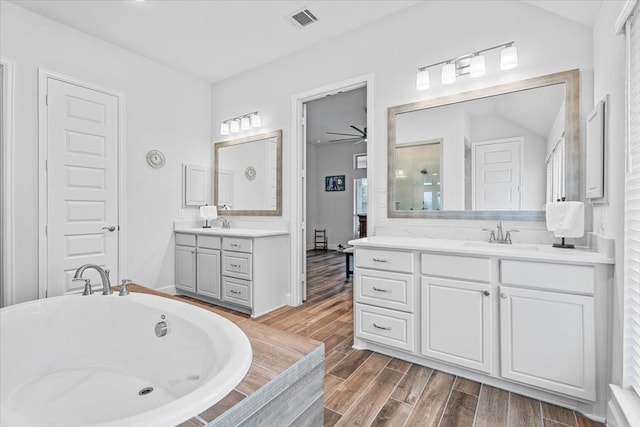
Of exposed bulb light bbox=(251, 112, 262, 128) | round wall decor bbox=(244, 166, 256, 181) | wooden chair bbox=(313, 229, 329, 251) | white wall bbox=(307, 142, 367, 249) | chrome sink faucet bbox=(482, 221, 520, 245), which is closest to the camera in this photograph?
chrome sink faucet bbox=(482, 221, 520, 245)

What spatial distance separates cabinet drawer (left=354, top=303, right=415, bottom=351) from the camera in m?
2.14

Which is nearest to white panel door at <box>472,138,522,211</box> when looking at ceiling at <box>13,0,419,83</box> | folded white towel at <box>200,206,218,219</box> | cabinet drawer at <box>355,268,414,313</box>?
cabinet drawer at <box>355,268,414,313</box>

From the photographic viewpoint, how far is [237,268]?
3203mm

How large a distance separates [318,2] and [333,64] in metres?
0.61

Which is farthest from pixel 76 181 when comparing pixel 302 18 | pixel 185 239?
pixel 302 18

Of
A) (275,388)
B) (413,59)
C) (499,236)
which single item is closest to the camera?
(275,388)

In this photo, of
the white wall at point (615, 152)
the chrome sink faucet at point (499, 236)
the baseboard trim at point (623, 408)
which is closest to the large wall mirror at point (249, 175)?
the chrome sink faucet at point (499, 236)

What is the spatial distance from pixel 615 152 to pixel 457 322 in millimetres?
1217

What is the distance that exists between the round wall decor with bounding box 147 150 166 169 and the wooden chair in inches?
188

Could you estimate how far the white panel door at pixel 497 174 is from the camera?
2238 millimetres

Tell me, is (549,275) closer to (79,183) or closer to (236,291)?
(236,291)

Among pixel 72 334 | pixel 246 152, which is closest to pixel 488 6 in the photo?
pixel 246 152

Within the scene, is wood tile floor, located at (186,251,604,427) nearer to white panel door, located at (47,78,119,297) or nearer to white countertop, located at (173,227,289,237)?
white countertop, located at (173,227,289,237)

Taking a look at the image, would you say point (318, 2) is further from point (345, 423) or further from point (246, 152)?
point (345, 423)
